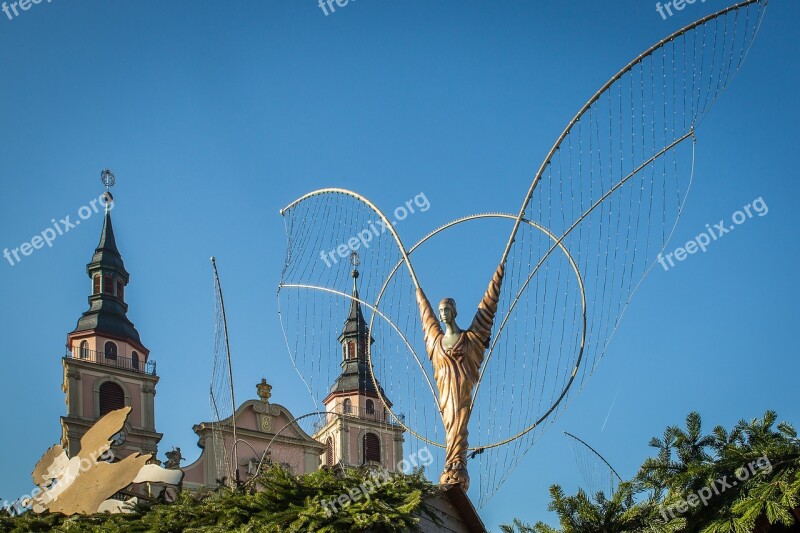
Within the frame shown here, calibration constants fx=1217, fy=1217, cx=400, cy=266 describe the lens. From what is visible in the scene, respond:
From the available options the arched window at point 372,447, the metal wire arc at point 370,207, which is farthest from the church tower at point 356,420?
the metal wire arc at point 370,207

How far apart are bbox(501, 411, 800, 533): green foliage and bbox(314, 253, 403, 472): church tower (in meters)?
40.2

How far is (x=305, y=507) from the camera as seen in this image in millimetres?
15523

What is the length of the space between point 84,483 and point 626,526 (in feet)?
33.0

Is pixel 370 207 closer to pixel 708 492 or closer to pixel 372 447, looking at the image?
pixel 708 492

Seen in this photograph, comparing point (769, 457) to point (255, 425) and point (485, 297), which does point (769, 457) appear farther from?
point (255, 425)

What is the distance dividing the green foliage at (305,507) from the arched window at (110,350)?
35.4 metres

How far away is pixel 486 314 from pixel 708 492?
4.51 meters

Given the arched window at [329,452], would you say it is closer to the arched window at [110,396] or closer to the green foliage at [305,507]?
the arched window at [110,396]

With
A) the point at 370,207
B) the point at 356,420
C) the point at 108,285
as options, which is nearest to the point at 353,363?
the point at 356,420

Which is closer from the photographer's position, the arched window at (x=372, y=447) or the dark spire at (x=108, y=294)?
the dark spire at (x=108, y=294)

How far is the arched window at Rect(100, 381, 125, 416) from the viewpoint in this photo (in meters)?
50.5

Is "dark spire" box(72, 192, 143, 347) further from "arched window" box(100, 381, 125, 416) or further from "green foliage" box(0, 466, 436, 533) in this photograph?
"green foliage" box(0, 466, 436, 533)

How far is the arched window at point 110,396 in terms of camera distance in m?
50.5

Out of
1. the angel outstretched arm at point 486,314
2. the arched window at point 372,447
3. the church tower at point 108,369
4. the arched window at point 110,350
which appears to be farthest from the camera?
the arched window at point 372,447
